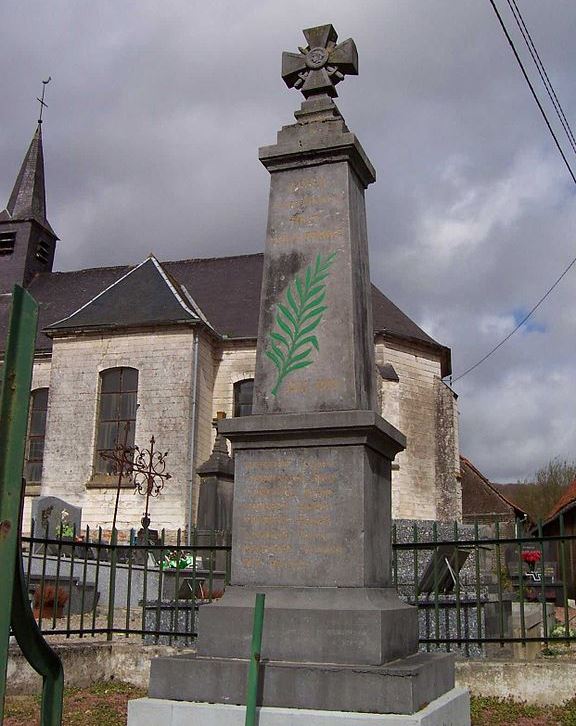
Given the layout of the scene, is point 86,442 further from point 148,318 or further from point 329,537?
point 329,537

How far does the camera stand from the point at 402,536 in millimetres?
19234

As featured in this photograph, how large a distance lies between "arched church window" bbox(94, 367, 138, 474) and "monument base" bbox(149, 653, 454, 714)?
17.8 m

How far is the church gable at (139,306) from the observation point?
73.0ft

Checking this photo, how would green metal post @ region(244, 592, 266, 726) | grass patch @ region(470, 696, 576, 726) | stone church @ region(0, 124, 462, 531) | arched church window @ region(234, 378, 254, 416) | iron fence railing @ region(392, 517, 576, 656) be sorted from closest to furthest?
green metal post @ region(244, 592, 266, 726) < grass patch @ region(470, 696, 576, 726) < iron fence railing @ region(392, 517, 576, 656) < stone church @ region(0, 124, 462, 531) < arched church window @ region(234, 378, 254, 416)

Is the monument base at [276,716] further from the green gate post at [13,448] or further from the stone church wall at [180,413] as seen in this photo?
the stone church wall at [180,413]

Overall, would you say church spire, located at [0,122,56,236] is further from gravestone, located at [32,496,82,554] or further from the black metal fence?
the black metal fence

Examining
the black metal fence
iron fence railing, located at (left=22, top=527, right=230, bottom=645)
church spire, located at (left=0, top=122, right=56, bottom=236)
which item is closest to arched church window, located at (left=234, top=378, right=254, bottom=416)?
iron fence railing, located at (left=22, top=527, right=230, bottom=645)

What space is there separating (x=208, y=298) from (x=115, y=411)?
18.0 ft

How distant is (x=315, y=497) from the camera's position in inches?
188

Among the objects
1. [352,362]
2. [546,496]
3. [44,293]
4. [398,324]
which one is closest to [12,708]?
[352,362]

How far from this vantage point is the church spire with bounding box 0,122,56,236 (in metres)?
31.6

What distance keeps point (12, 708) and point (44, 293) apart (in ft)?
80.6

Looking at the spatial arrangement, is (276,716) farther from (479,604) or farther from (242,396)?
(242,396)

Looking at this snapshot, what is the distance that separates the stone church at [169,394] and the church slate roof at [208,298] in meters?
0.08
